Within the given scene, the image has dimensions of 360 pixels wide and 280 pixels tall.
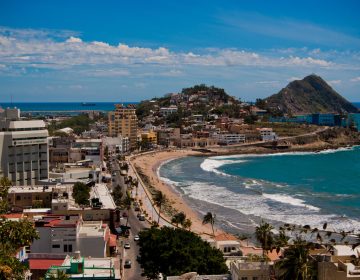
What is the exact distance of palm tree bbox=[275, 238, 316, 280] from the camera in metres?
16.7

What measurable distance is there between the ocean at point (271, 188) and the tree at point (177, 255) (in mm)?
15913

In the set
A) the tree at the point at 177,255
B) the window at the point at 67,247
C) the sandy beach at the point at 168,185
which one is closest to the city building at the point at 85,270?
the tree at the point at 177,255

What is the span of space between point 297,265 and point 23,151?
36.3 meters

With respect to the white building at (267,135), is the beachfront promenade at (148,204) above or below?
below

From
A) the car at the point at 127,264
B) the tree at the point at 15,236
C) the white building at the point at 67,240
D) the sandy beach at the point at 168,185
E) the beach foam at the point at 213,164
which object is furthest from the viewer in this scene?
the beach foam at the point at 213,164

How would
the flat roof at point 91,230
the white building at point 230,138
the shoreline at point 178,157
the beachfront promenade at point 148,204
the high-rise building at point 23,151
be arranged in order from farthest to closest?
1. the white building at point 230,138
2. the high-rise building at point 23,151
3. the shoreline at point 178,157
4. the beachfront promenade at point 148,204
5. the flat roof at point 91,230

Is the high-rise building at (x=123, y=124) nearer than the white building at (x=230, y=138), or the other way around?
the high-rise building at (x=123, y=124)

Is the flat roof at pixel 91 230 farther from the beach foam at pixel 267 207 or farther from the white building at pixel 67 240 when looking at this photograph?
the beach foam at pixel 267 207

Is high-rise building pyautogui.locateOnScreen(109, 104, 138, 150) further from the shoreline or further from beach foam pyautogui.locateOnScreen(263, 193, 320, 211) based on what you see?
beach foam pyautogui.locateOnScreen(263, 193, 320, 211)

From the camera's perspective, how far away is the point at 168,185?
63.6 m

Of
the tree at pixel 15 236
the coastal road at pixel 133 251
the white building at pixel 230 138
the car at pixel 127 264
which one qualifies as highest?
the tree at pixel 15 236

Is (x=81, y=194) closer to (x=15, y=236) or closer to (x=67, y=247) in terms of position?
(x=67, y=247)

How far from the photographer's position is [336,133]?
431ft

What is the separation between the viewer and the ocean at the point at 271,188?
44.4 meters
